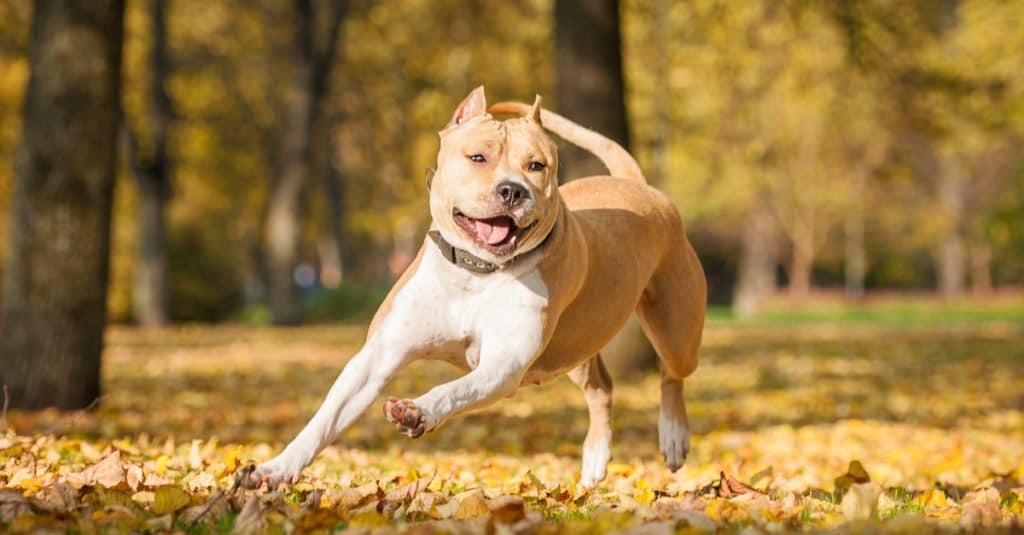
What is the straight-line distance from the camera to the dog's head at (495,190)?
3.64 meters

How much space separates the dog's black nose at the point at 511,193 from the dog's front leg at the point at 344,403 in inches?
23.0

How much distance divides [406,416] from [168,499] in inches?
31.5

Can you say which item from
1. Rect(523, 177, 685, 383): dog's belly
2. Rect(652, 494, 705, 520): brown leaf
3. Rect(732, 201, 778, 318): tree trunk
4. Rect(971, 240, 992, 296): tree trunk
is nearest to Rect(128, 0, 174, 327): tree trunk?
Rect(523, 177, 685, 383): dog's belly

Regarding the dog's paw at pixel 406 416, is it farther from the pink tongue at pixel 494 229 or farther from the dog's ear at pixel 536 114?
the dog's ear at pixel 536 114

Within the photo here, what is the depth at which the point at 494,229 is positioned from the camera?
371 cm

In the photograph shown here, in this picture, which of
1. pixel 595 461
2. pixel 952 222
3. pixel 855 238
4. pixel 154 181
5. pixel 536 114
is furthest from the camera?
pixel 855 238

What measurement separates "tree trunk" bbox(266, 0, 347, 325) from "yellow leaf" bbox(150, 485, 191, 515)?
18.0m

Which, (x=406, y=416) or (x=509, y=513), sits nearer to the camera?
(x=509, y=513)

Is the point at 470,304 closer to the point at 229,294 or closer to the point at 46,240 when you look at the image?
the point at 46,240

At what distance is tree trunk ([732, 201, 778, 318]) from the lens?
40394 millimetres

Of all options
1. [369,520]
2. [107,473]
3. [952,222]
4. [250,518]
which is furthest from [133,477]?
[952,222]

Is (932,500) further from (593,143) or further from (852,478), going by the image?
(593,143)

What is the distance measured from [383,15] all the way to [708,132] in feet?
25.8

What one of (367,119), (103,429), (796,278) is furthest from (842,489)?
(796,278)
